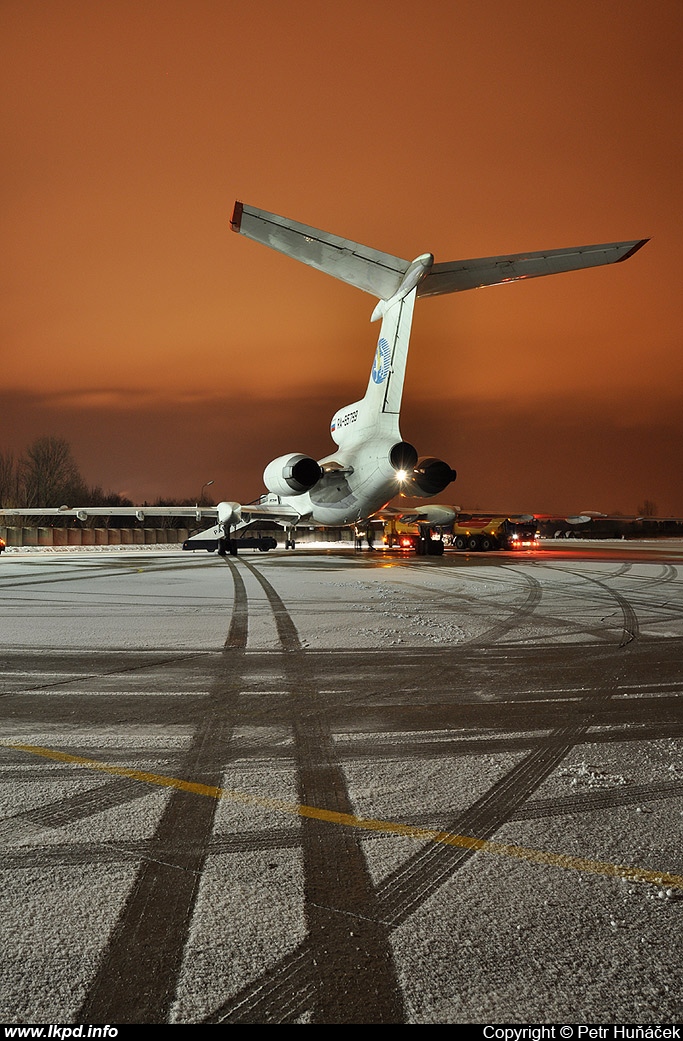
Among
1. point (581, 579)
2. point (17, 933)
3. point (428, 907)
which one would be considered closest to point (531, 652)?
point (428, 907)

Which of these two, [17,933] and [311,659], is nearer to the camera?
[17,933]

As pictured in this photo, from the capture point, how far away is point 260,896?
9.38 ft

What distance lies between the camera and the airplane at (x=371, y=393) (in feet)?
60.2

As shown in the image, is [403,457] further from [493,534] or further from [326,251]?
[493,534]

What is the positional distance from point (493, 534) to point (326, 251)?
76.2ft

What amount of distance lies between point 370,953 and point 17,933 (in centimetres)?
121

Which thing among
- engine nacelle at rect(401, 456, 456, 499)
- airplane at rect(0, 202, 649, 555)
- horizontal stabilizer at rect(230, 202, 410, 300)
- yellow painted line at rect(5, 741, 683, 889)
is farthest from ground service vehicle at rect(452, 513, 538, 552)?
yellow painted line at rect(5, 741, 683, 889)

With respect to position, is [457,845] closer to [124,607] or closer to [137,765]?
[137,765]

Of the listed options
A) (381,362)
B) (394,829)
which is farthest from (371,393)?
(394,829)

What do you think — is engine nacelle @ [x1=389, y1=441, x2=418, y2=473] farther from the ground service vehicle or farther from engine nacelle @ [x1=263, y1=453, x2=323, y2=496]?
the ground service vehicle

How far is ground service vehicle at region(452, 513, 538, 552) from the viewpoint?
39844mm

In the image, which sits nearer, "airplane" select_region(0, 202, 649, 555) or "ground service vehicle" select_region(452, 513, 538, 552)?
"airplane" select_region(0, 202, 649, 555)

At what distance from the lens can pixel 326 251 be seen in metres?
19.6

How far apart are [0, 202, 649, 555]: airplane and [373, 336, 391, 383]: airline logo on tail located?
0.03 metres
